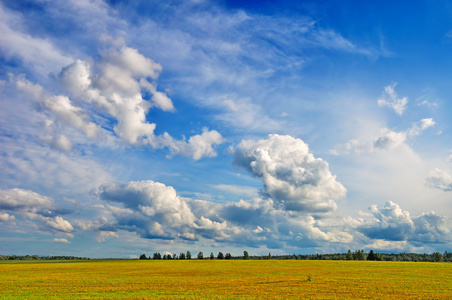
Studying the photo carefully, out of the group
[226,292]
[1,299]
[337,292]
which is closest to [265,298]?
[226,292]

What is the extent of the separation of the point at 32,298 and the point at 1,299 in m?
3.38

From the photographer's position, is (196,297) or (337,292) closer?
(196,297)

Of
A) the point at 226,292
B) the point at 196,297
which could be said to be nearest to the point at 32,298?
the point at 196,297

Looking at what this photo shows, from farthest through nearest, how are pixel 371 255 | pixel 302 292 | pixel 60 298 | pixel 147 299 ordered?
pixel 371 255, pixel 302 292, pixel 60 298, pixel 147 299

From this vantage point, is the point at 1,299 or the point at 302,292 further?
the point at 302,292

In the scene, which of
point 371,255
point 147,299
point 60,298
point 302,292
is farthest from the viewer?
point 371,255

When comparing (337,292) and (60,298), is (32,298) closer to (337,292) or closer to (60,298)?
(60,298)

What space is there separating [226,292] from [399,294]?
21896mm

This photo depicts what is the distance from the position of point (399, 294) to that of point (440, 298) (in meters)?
4.45

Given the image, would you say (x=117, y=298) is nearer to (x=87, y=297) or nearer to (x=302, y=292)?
(x=87, y=297)

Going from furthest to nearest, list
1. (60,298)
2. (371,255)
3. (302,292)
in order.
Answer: (371,255)
(302,292)
(60,298)

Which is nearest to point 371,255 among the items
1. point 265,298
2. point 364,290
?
point 364,290

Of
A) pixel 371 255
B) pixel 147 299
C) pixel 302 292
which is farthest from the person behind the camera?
pixel 371 255

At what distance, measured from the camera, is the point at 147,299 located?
35.2 m
